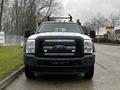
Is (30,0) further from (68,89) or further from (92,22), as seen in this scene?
(68,89)

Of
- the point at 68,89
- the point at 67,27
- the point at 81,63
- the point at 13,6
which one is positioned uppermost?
the point at 13,6

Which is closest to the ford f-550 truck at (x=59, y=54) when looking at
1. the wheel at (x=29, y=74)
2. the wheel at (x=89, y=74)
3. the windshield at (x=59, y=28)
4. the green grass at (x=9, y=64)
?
the wheel at (x=29, y=74)

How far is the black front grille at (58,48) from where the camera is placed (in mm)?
10078

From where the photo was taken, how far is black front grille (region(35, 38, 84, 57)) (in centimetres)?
1008

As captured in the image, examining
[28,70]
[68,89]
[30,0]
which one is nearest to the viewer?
[68,89]

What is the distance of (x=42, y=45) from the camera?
10.2 metres

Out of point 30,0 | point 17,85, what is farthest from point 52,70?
point 30,0

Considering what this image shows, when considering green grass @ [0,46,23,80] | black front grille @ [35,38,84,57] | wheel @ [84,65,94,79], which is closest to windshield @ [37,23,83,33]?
wheel @ [84,65,94,79]

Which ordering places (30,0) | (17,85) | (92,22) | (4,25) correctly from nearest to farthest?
(17,85), (30,0), (4,25), (92,22)

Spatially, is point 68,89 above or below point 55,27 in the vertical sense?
below

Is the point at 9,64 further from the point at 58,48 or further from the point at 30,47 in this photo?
the point at 58,48

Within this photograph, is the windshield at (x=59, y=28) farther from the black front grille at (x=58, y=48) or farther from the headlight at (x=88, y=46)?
the black front grille at (x=58, y=48)

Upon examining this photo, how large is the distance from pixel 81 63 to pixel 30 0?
228 ft

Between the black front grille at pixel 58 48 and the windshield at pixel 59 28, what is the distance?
181 centimetres
